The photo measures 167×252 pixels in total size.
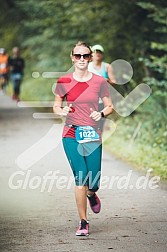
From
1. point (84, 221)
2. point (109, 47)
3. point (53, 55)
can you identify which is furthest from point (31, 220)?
point (53, 55)

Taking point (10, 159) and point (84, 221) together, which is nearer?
point (84, 221)

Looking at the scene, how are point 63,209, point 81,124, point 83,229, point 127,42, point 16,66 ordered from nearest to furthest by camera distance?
1. point 83,229
2. point 81,124
3. point 63,209
4. point 127,42
5. point 16,66

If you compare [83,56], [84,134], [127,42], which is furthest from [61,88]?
[127,42]

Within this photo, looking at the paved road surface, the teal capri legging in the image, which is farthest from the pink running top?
the paved road surface

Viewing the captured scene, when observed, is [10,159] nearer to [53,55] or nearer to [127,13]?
[127,13]

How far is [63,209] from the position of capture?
963cm

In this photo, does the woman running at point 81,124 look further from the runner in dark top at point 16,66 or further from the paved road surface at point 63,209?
the runner in dark top at point 16,66

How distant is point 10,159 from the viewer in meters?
14.2

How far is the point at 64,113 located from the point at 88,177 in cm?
71

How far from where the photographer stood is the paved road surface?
7785 mm

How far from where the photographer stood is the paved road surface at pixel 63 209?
7.79 m

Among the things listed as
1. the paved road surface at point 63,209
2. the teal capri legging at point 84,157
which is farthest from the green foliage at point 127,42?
the teal capri legging at point 84,157

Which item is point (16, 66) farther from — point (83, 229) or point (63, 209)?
point (83, 229)

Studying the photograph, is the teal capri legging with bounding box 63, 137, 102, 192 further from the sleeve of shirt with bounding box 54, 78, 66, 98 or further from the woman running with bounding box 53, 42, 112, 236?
the sleeve of shirt with bounding box 54, 78, 66, 98
